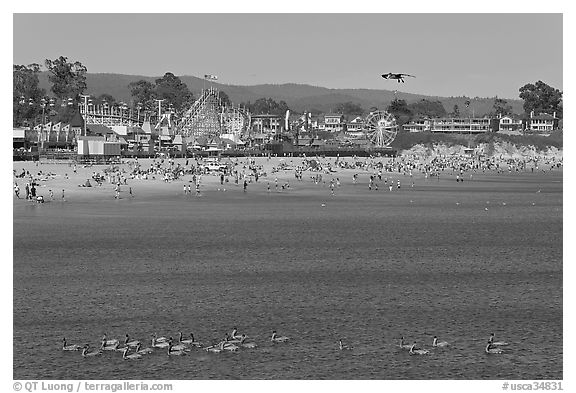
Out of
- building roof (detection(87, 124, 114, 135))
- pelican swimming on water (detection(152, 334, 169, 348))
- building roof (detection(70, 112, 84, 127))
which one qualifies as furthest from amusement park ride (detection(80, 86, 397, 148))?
pelican swimming on water (detection(152, 334, 169, 348))

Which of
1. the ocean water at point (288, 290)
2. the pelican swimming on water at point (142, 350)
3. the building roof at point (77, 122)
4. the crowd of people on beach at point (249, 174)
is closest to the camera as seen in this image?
the ocean water at point (288, 290)

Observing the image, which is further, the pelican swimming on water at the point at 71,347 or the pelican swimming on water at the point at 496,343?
the pelican swimming on water at the point at 496,343

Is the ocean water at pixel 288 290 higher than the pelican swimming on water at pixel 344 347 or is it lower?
higher

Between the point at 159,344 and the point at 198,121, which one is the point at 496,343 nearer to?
the point at 159,344

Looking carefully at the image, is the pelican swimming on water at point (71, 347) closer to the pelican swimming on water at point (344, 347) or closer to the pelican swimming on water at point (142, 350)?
the pelican swimming on water at point (142, 350)

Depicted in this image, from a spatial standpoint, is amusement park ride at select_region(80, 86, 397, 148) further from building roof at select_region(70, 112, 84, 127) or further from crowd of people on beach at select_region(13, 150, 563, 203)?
building roof at select_region(70, 112, 84, 127)

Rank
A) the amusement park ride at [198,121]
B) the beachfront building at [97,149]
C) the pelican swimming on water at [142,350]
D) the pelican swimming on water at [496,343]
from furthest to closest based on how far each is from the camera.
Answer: the amusement park ride at [198,121], the beachfront building at [97,149], the pelican swimming on water at [496,343], the pelican swimming on water at [142,350]

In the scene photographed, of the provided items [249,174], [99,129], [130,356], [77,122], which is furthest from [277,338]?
[99,129]

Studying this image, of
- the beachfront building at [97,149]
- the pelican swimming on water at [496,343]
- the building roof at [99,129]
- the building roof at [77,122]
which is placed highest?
the building roof at [77,122]

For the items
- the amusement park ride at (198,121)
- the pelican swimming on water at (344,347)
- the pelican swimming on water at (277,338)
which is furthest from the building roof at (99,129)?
the pelican swimming on water at (344,347)
